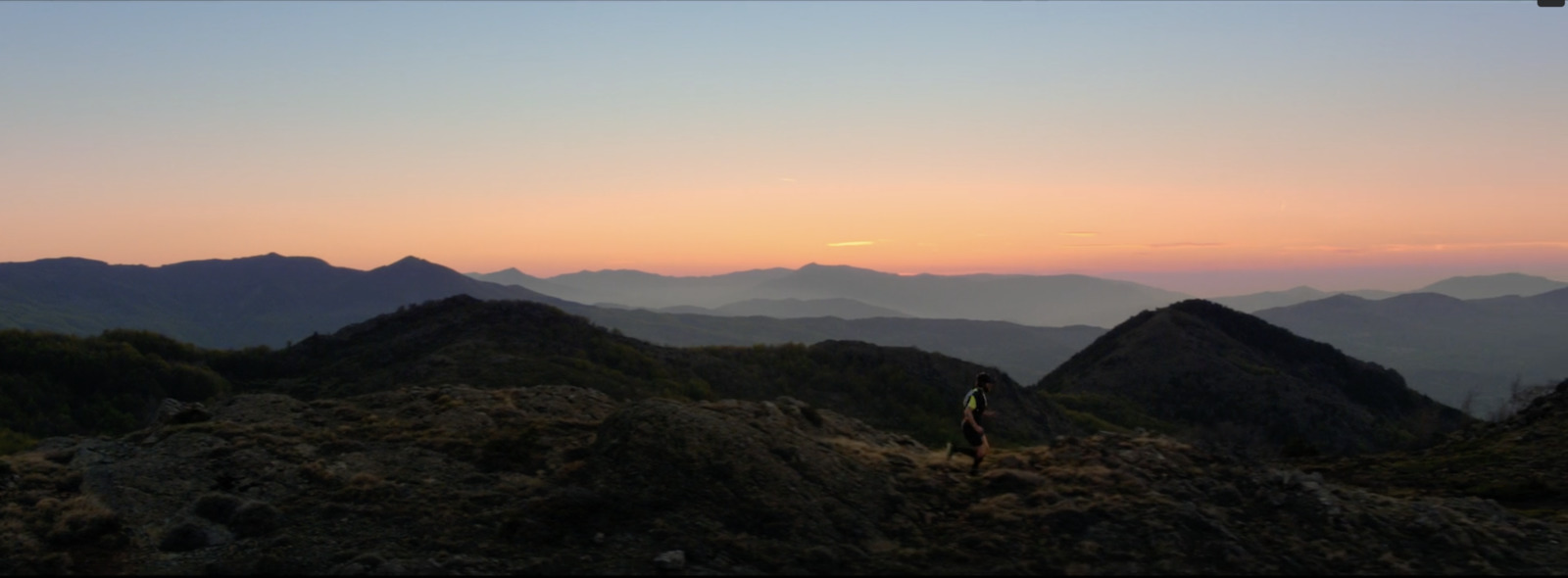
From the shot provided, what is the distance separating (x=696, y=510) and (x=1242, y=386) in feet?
159

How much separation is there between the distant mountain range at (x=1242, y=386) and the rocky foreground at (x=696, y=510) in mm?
31528

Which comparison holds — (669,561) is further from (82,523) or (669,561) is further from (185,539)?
(82,523)

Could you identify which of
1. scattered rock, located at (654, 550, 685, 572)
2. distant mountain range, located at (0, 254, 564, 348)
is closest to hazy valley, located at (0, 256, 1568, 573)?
scattered rock, located at (654, 550, 685, 572)

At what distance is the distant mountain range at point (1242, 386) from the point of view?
46.2 m

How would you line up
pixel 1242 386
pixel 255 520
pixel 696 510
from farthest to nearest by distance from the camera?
pixel 1242 386
pixel 255 520
pixel 696 510

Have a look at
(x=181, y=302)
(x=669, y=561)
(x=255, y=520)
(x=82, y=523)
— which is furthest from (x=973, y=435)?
(x=181, y=302)

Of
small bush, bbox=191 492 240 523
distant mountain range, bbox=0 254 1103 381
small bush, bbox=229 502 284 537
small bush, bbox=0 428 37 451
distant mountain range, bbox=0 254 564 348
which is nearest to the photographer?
small bush, bbox=229 502 284 537

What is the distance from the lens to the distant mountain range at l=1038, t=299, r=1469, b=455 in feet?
151

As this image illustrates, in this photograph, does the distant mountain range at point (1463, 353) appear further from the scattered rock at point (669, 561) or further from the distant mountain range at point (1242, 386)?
the scattered rock at point (669, 561)

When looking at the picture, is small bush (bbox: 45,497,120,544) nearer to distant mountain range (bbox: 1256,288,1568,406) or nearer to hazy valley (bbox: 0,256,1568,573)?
hazy valley (bbox: 0,256,1568,573)

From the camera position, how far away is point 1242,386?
2003 inches

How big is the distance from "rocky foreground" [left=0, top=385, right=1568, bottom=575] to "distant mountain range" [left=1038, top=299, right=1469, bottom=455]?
3153 cm

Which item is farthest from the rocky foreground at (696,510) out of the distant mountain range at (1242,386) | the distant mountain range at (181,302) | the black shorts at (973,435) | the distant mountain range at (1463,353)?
the distant mountain range at (181,302)

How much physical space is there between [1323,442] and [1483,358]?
15440 centimetres
